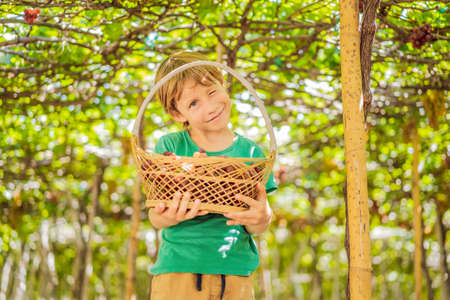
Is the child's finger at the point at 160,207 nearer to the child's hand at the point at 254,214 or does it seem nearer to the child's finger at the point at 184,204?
the child's finger at the point at 184,204

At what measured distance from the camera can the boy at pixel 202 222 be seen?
57.7 inches

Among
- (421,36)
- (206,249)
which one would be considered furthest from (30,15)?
(421,36)

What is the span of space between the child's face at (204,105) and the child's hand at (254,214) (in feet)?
1.01

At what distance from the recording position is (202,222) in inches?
61.0

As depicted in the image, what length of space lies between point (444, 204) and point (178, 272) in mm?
4067

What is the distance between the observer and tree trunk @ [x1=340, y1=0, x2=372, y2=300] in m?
1.37

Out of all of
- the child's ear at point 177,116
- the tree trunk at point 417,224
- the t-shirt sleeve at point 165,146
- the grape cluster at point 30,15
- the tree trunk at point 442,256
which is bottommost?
the tree trunk at point 442,256

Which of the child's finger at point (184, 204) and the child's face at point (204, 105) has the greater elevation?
the child's face at point (204, 105)

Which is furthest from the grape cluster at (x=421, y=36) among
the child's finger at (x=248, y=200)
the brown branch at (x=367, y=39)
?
the child's finger at (x=248, y=200)

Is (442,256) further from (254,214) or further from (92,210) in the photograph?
(254,214)

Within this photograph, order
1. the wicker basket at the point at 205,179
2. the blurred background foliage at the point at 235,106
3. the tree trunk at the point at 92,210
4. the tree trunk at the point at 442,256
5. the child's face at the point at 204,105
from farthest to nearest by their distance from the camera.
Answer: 1. the tree trunk at the point at 92,210
2. the tree trunk at the point at 442,256
3. the blurred background foliage at the point at 235,106
4. the child's face at the point at 204,105
5. the wicker basket at the point at 205,179

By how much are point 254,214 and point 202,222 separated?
207mm

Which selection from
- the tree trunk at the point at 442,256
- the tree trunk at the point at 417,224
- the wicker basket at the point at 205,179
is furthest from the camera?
the tree trunk at the point at 442,256

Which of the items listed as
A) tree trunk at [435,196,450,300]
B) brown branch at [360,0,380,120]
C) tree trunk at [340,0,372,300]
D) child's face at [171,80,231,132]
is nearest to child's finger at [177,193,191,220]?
child's face at [171,80,231,132]
